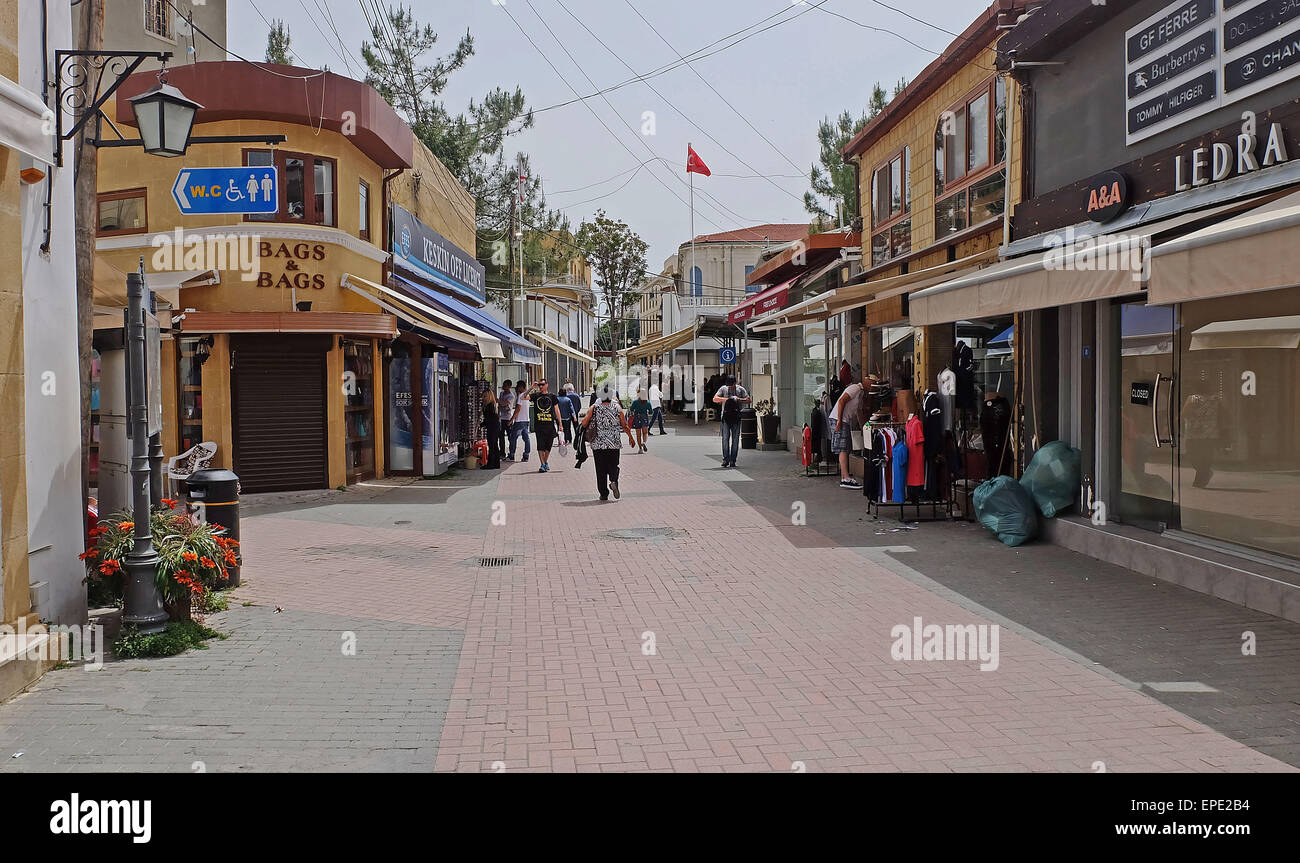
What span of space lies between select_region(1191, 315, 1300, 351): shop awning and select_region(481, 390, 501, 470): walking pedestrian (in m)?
15.5

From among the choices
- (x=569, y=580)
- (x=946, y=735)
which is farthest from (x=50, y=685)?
(x=946, y=735)

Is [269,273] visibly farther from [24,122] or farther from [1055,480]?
[1055,480]

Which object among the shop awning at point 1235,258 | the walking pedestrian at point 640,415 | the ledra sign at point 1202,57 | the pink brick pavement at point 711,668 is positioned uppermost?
the ledra sign at point 1202,57

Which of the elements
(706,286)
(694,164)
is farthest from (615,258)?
(694,164)

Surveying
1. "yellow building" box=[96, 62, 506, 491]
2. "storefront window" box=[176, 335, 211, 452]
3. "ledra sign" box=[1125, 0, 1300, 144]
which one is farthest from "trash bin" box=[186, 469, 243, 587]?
"ledra sign" box=[1125, 0, 1300, 144]

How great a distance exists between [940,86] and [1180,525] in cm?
879

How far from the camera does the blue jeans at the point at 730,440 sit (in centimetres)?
2047

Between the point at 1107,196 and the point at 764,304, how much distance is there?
12.5 metres

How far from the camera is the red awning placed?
21.5 meters

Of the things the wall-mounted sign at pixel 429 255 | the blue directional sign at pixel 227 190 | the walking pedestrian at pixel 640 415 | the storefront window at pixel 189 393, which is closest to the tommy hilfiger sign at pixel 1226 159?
the blue directional sign at pixel 227 190

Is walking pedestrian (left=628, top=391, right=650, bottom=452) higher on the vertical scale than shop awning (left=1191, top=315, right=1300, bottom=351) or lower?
lower

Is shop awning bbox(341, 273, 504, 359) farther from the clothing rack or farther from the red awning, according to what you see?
the clothing rack

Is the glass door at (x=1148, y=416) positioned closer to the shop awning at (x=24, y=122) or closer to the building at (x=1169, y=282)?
the building at (x=1169, y=282)

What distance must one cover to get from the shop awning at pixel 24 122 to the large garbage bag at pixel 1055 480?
927 centimetres
